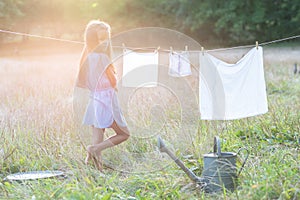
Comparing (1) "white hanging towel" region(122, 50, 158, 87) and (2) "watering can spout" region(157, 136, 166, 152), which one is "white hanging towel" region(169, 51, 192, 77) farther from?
(2) "watering can spout" region(157, 136, 166, 152)

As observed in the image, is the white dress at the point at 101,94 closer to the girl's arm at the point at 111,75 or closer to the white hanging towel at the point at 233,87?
the girl's arm at the point at 111,75

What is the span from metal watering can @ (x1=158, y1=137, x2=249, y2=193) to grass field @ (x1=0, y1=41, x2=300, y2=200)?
61 millimetres

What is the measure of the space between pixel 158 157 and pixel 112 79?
853mm

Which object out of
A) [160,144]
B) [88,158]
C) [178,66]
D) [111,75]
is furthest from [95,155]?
[178,66]

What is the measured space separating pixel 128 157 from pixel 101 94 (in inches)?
30.9

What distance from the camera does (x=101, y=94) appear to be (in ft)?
12.7

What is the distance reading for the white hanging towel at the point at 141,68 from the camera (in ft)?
17.3

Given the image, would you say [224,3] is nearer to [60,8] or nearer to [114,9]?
[114,9]

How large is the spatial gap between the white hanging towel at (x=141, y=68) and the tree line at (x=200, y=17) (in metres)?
18.6

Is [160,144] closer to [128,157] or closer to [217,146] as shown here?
[217,146]

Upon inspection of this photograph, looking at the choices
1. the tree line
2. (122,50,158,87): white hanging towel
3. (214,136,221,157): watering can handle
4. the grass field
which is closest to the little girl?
the grass field

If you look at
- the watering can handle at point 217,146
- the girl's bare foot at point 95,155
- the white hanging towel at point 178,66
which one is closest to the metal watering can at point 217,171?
the watering can handle at point 217,146

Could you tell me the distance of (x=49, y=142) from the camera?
4.55 meters

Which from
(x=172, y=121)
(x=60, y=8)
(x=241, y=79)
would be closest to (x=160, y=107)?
(x=172, y=121)
